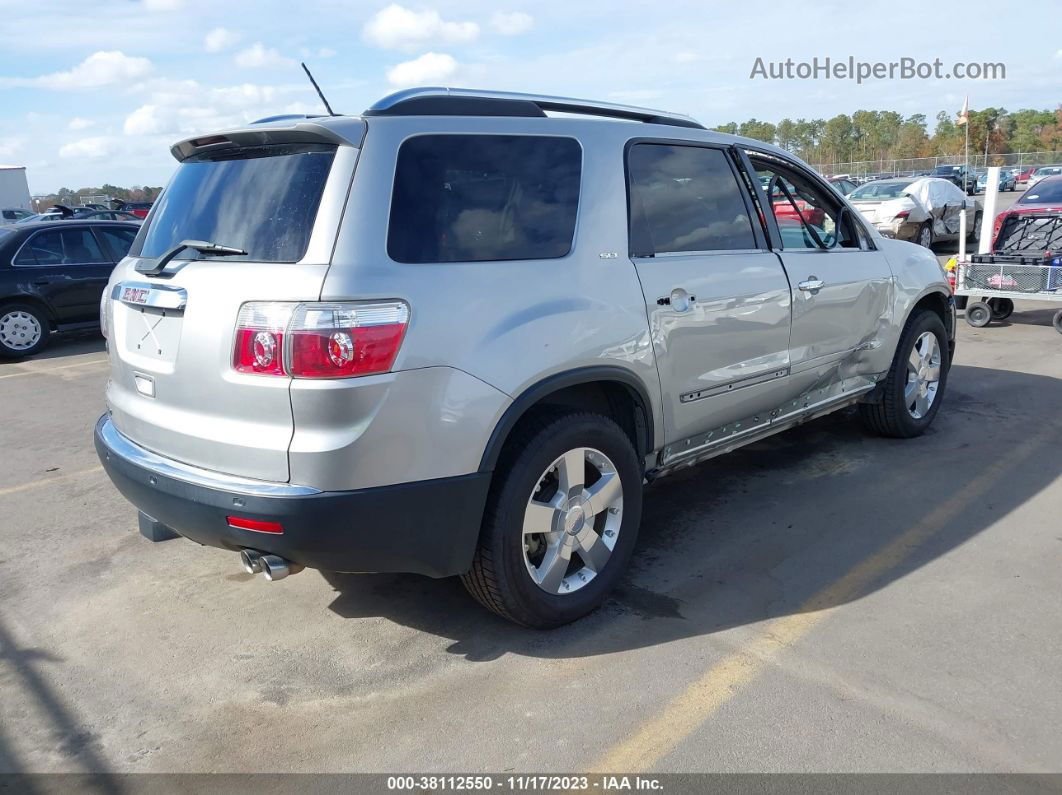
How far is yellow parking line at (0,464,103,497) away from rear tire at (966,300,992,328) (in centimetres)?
941

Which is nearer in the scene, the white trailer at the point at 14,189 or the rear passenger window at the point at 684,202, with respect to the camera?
the rear passenger window at the point at 684,202

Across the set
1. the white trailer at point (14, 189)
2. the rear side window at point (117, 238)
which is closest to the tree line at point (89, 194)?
the white trailer at point (14, 189)

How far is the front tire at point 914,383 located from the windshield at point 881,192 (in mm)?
11614

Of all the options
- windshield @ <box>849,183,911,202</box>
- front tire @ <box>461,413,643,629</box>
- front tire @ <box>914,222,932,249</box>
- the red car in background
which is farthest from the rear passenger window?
windshield @ <box>849,183,911,202</box>

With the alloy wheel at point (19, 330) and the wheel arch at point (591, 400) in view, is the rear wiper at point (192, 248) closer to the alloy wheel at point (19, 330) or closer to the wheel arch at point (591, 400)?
the wheel arch at point (591, 400)

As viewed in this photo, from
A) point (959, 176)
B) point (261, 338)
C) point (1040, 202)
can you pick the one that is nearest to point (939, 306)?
point (261, 338)

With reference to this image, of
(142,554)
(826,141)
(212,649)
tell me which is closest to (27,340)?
(142,554)

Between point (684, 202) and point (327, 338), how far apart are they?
6.59 ft

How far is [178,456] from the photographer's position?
10.2ft

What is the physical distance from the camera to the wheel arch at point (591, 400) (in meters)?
3.04

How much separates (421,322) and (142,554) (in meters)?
2.42

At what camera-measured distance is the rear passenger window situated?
3756 millimetres

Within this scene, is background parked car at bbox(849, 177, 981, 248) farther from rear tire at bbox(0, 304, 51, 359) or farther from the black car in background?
rear tire at bbox(0, 304, 51, 359)

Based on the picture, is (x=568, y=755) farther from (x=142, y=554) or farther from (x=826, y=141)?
(x=826, y=141)
